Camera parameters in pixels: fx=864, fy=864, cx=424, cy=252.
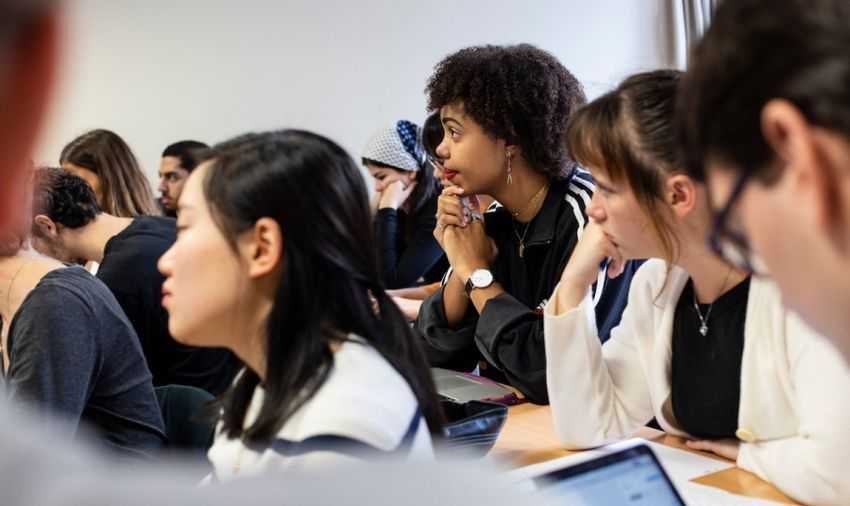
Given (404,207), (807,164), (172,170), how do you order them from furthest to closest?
1. (172,170)
2. (404,207)
3. (807,164)

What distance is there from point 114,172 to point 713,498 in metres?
2.19

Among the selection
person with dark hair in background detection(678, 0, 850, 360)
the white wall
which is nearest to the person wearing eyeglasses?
person with dark hair in background detection(678, 0, 850, 360)

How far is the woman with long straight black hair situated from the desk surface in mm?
303

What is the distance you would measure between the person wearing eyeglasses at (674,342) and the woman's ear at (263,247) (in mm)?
577

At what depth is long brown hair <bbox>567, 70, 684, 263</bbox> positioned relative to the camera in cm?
129

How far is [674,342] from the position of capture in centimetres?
140

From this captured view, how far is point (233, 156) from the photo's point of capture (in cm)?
99

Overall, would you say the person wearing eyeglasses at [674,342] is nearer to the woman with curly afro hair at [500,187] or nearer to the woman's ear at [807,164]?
the woman with curly afro hair at [500,187]

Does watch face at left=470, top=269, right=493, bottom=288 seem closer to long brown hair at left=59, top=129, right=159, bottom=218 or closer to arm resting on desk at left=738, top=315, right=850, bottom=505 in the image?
arm resting on desk at left=738, top=315, right=850, bottom=505

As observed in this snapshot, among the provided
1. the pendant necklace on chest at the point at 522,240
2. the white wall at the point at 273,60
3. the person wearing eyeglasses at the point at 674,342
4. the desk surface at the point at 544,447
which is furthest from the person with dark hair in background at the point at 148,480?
the white wall at the point at 273,60

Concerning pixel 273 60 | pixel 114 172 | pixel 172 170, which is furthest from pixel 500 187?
pixel 273 60

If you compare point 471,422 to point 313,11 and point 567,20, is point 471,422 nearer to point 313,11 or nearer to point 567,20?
point 313,11

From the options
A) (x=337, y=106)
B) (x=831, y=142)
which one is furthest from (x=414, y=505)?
(x=337, y=106)

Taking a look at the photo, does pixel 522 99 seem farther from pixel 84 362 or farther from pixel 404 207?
pixel 404 207
